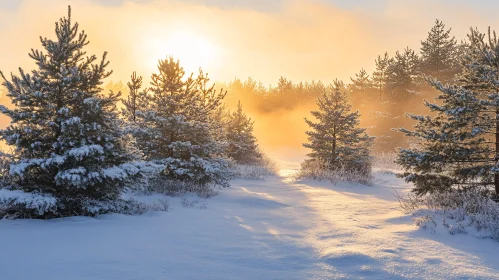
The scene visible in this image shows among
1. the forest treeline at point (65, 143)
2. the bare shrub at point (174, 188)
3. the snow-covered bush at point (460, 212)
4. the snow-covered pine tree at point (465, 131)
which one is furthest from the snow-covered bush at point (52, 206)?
the snow-covered pine tree at point (465, 131)

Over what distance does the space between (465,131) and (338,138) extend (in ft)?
30.2

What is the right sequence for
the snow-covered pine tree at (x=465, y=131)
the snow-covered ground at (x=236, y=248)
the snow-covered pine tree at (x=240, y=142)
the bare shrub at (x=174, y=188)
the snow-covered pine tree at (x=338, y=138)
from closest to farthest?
the snow-covered ground at (x=236, y=248) → the snow-covered pine tree at (x=465, y=131) → the bare shrub at (x=174, y=188) → the snow-covered pine tree at (x=338, y=138) → the snow-covered pine tree at (x=240, y=142)

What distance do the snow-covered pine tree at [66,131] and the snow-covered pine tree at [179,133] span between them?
3.61 metres

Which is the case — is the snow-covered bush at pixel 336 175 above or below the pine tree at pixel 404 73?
below

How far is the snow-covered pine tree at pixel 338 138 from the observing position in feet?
53.3

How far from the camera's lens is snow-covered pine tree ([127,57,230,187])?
10.3 metres

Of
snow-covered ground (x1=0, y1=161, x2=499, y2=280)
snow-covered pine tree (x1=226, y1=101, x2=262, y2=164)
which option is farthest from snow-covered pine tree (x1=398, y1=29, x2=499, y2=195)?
snow-covered pine tree (x1=226, y1=101, x2=262, y2=164)

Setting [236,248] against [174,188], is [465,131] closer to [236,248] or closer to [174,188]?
[236,248]

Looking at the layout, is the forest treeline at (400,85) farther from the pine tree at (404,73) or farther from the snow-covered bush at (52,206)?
the snow-covered bush at (52,206)

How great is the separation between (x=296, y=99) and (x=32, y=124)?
6344 centimetres

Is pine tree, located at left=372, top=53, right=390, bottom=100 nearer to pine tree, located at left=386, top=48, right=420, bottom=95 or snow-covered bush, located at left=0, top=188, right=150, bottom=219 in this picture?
pine tree, located at left=386, top=48, right=420, bottom=95

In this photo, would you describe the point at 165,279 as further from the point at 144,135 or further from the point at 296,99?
the point at 296,99

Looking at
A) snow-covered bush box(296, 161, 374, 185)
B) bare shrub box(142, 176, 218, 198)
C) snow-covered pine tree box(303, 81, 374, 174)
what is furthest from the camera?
snow-covered pine tree box(303, 81, 374, 174)

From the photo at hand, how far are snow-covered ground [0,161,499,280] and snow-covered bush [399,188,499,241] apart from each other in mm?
260
